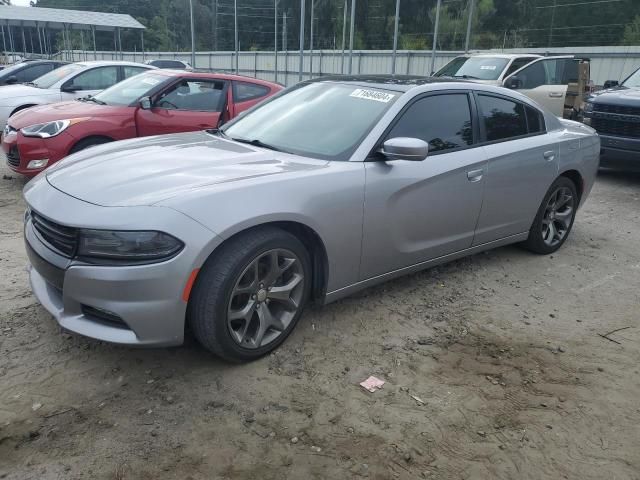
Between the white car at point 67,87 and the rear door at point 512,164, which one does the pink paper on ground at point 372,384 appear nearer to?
the rear door at point 512,164

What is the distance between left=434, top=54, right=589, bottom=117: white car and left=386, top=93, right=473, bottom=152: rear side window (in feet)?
26.4

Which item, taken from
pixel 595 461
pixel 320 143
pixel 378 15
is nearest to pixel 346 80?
pixel 320 143

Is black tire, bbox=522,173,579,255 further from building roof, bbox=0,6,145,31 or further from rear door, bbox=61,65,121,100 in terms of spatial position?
building roof, bbox=0,6,145,31

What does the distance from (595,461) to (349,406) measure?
1.19 m

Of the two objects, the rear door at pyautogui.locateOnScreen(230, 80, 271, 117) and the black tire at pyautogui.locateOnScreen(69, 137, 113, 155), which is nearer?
the black tire at pyautogui.locateOnScreen(69, 137, 113, 155)

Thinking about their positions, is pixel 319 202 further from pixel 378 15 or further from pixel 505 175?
pixel 378 15

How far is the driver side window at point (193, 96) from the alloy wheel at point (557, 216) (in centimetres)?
447

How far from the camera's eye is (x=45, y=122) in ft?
21.8

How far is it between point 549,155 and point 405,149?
6.82 feet

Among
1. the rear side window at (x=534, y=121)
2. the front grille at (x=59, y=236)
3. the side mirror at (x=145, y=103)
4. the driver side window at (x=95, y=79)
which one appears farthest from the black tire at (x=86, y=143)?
the rear side window at (x=534, y=121)

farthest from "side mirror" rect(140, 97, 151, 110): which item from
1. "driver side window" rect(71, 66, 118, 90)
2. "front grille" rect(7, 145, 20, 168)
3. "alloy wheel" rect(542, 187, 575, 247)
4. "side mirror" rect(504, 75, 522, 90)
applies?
"side mirror" rect(504, 75, 522, 90)

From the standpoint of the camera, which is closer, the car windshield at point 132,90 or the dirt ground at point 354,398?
the dirt ground at point 354,398

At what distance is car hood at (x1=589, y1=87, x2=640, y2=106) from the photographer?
8.12 metres

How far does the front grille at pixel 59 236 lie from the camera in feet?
9.09
